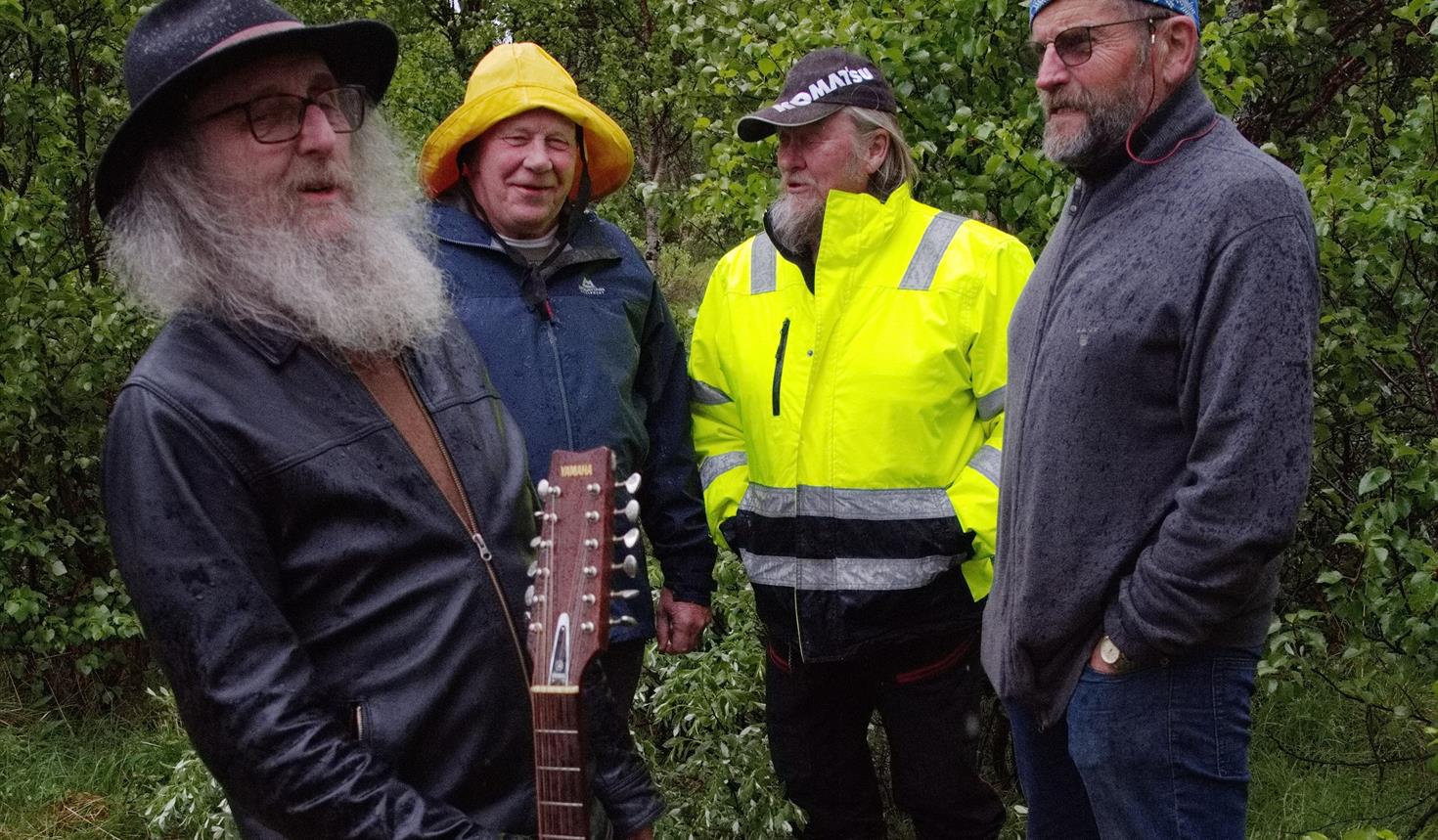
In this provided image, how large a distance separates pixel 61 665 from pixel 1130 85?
498 cm

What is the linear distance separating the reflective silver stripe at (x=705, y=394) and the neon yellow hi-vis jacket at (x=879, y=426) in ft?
0.41

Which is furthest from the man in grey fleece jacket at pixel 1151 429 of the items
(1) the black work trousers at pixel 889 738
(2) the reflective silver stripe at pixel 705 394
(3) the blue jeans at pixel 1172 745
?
(2) the reflective silver stripe at pixel 705 394

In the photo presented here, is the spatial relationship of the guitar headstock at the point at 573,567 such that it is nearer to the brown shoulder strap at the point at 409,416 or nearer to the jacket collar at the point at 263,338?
the brown shoulder strap at the point at 409,416

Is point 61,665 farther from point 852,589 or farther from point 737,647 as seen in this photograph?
point 852,589

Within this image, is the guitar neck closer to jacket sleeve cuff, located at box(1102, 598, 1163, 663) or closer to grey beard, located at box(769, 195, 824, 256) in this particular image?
jacket sleeve cuff, located at box(1102, 598, 1163, 663)

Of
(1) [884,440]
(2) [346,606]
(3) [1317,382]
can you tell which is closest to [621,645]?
(1) [884,440]

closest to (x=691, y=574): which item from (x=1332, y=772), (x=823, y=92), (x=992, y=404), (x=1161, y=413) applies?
(x=992, y=404)

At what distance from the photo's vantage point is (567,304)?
3322 millimetres

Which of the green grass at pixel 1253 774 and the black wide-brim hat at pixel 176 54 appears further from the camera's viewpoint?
the green grass at pixel 1253 774

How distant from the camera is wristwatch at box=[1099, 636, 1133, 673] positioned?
7.94 ft

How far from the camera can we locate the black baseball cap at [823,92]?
3.53m

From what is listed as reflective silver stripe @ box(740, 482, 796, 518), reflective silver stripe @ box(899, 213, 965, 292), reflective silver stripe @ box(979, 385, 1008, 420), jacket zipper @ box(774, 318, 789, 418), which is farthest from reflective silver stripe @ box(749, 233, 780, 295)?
reflective silver stripe @ box(979, 385, 1008, 420)

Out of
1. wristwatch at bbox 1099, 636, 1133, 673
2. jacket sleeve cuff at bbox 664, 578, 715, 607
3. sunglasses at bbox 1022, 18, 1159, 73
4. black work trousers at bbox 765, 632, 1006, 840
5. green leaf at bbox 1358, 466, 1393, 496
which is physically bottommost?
black work trousers at bbox 765, 632, 1006, 840

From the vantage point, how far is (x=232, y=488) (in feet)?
5.77
